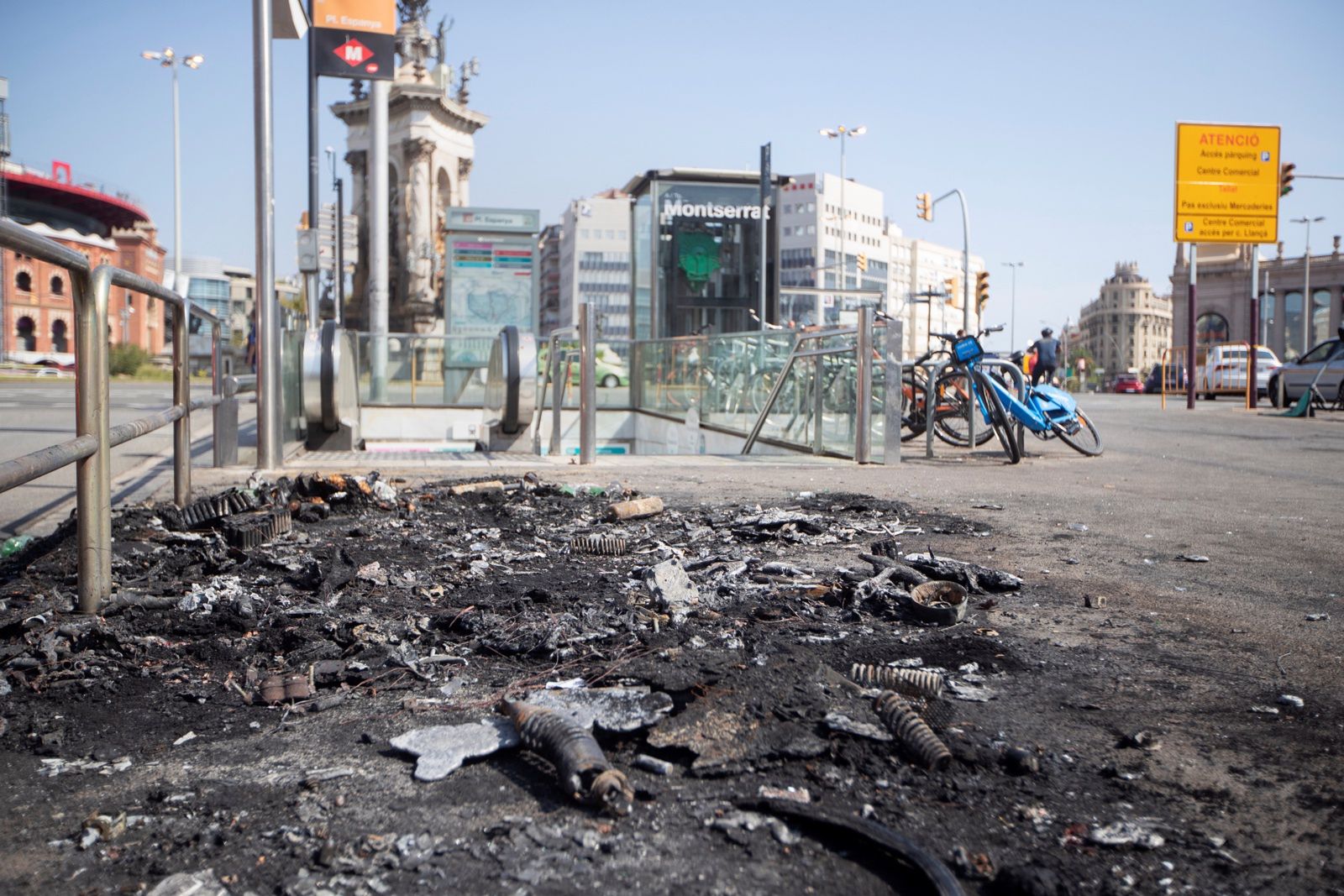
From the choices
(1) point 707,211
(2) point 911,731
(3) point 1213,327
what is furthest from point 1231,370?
(3) point 1213,327

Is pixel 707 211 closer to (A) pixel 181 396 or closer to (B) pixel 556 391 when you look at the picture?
(B) pixel 556 391

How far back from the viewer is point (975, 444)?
12.0 meters

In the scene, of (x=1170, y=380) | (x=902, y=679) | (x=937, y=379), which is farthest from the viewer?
(x=1170, y=380)

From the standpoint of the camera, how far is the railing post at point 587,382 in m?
10.6

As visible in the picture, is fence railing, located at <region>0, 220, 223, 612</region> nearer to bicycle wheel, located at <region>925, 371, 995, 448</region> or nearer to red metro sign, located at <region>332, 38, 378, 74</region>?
bicycle wheel, located at <region>925, 371, 995, 448</region>

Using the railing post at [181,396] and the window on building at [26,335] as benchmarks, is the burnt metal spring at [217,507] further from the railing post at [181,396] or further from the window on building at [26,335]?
the window on building at [26,335]

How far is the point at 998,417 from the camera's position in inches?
411

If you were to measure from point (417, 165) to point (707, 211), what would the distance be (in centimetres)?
1580

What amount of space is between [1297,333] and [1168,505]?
103053 millimetres

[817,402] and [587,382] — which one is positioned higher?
[587,382]

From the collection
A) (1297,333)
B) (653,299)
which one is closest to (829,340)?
(653,299)

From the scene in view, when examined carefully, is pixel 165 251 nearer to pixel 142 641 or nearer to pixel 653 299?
pixel 653 299

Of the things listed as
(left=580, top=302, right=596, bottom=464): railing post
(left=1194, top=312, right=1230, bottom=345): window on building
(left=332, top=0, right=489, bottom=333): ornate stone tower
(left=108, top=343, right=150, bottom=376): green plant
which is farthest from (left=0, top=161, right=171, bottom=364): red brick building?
(left=1194, top=312, right=1230, bottom=345): window on building

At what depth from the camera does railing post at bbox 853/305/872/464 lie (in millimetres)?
10250
